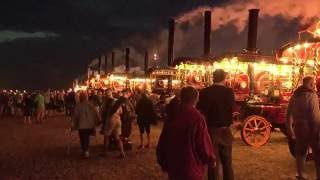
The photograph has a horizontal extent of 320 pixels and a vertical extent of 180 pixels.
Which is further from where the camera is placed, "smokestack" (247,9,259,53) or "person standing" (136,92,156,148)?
"smokestack" (247,9,259,53)

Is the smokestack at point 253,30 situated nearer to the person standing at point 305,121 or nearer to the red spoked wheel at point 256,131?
the red spoked wheel at point 256,131

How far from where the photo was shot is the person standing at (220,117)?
9.00m

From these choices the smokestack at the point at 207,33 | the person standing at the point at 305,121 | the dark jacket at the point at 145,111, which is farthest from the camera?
the smokestack at the point at 207,33

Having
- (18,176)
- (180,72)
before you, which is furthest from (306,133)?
(180,72)

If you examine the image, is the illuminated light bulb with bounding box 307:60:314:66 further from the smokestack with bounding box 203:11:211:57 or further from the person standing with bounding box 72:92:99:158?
the smokestack with bounding box 203:11:211:57

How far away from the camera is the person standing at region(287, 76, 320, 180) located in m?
9.93

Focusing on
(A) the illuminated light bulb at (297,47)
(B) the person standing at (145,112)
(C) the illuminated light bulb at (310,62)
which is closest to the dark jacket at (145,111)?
(B) the person standing at (145,112)

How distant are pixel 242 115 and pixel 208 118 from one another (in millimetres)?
9674

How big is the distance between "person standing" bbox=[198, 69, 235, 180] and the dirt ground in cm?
258

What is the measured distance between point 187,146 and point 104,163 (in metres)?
7.33

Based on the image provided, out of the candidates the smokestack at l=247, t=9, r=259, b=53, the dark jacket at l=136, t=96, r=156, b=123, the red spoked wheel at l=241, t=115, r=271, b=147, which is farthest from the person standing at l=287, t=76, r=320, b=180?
the smokestack at l=247, t=9, r=259, b=53

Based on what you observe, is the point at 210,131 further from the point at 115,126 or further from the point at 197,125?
the point at 115,126

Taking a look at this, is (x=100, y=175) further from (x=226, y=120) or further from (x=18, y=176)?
(x=226, y=120)

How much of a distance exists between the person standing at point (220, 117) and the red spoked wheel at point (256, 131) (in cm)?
824
